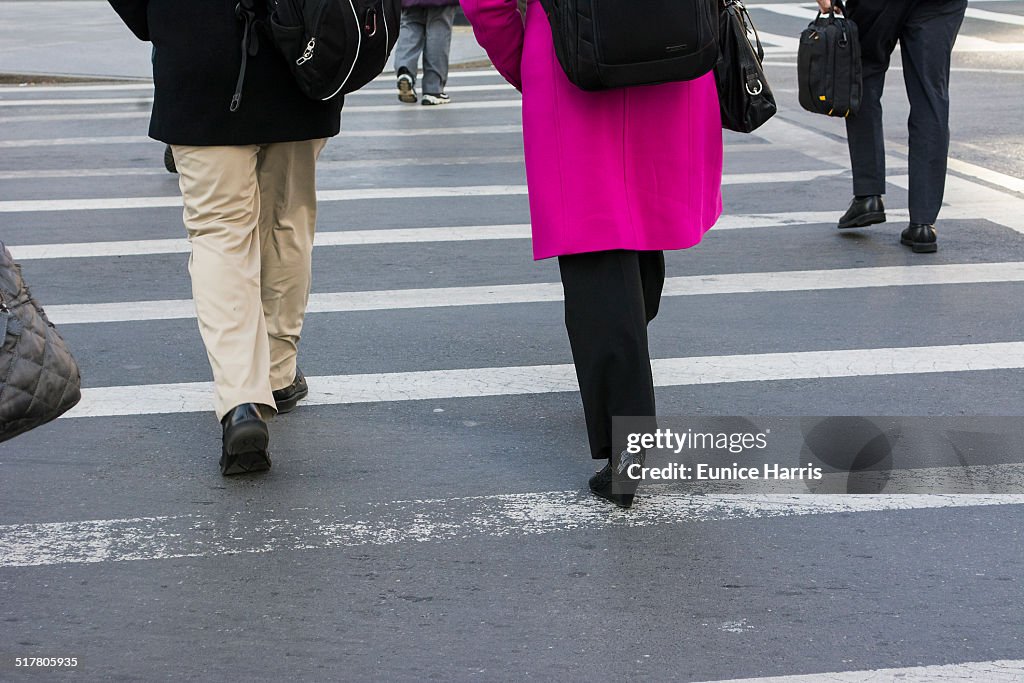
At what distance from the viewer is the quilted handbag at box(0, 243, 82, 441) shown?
3.07 m

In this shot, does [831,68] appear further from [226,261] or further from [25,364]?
[25,364]

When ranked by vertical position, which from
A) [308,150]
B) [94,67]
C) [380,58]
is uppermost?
[380,58]

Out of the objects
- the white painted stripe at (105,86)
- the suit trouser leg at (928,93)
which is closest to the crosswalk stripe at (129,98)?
the white painted stripe at (105,86)

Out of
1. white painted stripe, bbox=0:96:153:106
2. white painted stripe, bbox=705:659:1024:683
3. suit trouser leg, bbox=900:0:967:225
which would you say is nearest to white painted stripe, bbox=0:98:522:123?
white painted stripe, bbox=0:96:153:106

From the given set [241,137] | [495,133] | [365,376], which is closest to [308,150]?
[241,137]

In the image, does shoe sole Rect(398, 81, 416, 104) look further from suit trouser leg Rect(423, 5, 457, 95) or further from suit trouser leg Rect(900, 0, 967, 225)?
suit trouser leg Rect(900, 0, 967, 225)

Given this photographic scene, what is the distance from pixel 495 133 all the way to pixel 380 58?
22.9 feet

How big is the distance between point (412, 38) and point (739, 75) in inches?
375

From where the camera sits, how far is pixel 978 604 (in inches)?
138

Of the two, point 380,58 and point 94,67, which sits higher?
point 380,58

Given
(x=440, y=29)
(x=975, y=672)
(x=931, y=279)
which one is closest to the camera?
(x=975, y=672)

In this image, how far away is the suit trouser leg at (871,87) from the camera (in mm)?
7031

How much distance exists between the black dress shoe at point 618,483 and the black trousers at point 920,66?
360cm

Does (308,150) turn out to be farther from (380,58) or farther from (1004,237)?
(1004,237)
